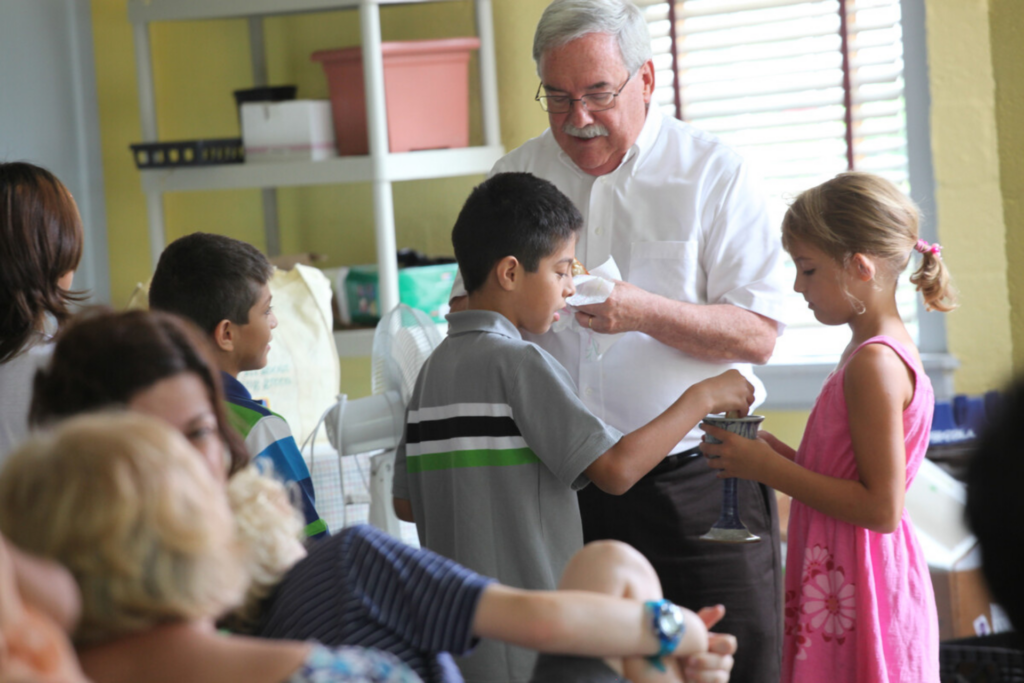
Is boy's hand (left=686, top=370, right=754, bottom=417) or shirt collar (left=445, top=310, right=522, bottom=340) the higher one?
shirt collar (left=445, top=310, right=522, bottom=340)

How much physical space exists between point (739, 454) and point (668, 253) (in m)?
0.45

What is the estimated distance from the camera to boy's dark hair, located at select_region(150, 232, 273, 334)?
165 centimetres

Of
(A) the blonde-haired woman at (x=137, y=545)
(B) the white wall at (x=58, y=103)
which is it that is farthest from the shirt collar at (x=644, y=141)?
(B) the white wall at (x=58, y=103)

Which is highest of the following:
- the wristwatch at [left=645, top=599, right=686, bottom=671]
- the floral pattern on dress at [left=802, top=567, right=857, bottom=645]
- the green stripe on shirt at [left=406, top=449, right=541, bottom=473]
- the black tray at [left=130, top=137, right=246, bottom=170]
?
the black tray at [left=130, top=137, right=246, bottom=170]

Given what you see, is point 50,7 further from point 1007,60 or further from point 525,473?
point 1007,60

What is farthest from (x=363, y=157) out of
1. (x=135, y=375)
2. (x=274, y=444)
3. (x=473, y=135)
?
(x=135, y=375)

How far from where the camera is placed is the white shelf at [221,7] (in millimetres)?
2803

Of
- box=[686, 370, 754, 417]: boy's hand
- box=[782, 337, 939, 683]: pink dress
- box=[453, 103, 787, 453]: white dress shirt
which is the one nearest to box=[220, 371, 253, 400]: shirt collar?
box=[453, 103, 787, 453]: white dress shirt

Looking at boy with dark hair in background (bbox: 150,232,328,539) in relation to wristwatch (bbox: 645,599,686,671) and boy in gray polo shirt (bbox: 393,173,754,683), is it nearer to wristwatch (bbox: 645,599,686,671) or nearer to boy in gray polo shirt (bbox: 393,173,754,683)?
boy in gray polo shirt (bbox: 393,173,754,683)

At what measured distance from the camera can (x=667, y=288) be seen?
1.84m

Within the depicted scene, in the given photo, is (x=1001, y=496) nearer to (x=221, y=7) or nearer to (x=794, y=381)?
(x=794, y=381)

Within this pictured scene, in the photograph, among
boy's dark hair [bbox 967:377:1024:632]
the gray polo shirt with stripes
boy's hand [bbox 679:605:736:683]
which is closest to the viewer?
boy's dark hair [bbox 967:377:1024:632]

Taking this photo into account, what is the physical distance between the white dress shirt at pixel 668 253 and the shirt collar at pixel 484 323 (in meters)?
0.33

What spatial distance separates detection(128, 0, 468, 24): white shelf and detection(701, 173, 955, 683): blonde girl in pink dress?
1644mm
